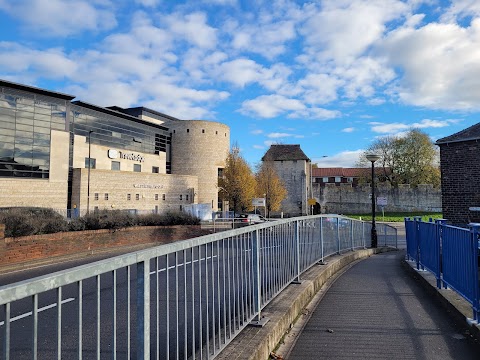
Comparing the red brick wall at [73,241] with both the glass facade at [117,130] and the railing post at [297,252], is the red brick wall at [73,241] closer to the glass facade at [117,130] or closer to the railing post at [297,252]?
the railing post at [297,252]

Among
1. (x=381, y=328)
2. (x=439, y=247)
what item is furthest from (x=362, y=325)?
(x=439, y=247)

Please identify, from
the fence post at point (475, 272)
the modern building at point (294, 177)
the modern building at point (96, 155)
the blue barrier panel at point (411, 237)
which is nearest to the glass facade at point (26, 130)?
the modern building at point (96, 155)

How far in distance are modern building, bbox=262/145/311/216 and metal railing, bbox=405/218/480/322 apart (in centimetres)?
5550

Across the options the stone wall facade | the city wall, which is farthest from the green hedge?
the city wall

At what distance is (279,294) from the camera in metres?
5.55

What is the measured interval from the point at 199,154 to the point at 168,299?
63898 mm

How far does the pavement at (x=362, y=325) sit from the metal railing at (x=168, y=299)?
264mm

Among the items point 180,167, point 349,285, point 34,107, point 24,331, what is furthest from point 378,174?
A: point 24,331

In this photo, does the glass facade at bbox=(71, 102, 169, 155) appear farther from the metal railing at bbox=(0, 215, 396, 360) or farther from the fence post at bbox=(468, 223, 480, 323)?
the fence post at bbox=(468, 223, 480, 323)

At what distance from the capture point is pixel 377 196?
60.3 m

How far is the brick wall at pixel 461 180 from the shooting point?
58.8ft

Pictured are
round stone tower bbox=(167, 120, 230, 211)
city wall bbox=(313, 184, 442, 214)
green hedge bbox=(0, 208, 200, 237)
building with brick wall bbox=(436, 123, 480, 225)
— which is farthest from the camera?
round stone tower bbox=(167, 120, 230, 211)

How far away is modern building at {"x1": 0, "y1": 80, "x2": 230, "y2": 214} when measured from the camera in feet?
130

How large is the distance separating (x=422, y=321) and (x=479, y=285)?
35.1 inches
